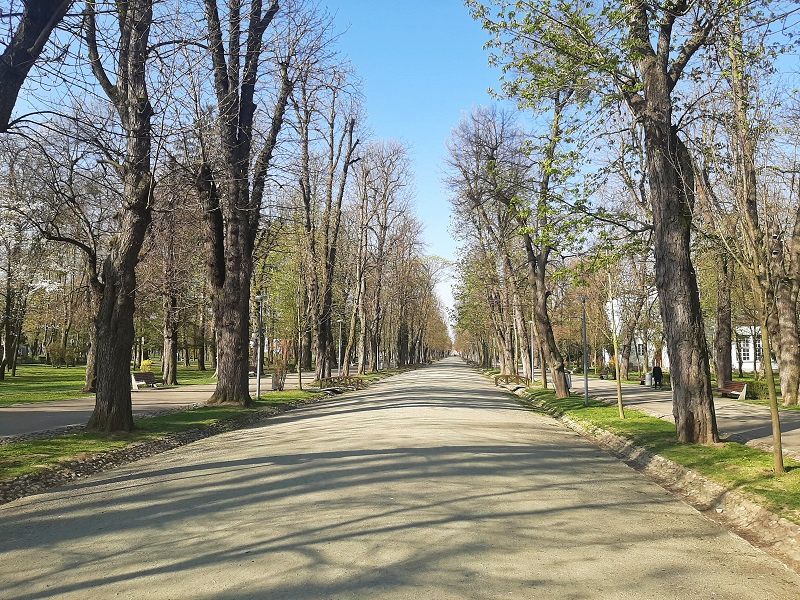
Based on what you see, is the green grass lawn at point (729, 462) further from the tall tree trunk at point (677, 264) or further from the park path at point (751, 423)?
the park path at point (751, 423)

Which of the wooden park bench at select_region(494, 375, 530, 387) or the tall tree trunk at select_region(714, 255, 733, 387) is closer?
the tall tree trunk at select_region(714, 255, 733, 387)

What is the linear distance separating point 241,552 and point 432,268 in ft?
243

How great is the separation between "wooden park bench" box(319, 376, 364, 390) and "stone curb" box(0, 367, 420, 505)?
14.0m

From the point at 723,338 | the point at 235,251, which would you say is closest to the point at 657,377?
the point at 723,338

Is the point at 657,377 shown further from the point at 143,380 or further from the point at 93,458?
the point at 93,458

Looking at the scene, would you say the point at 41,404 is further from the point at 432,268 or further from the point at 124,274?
the point at 432,268

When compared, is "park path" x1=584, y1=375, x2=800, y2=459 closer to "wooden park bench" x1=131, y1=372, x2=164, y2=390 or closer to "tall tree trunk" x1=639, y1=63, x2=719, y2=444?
"tall tree trunk" x1=639, y1=63, x2=719, y2=444

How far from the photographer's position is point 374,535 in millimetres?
6133

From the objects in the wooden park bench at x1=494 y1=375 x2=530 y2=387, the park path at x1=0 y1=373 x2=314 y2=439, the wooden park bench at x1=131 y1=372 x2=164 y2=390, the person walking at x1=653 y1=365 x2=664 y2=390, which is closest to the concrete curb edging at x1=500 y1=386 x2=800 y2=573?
the park path at x1=0 y1=373 x2=314 y2=439

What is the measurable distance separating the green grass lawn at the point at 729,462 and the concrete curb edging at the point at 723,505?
0.12m

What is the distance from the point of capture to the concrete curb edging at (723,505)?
20.6 ft

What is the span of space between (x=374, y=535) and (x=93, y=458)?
704 centimetres

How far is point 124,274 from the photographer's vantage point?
549 inches

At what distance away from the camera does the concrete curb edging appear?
6273 mm
